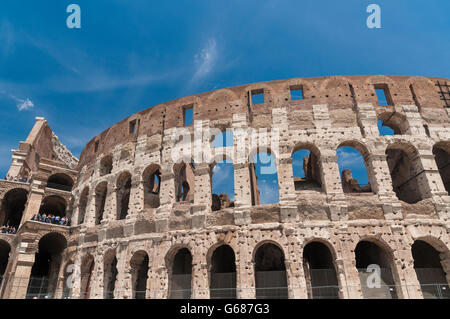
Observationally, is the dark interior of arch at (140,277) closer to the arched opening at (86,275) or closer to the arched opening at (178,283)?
the arched opening at (178,283)

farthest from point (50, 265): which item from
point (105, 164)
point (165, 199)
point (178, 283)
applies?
point (178, 283)

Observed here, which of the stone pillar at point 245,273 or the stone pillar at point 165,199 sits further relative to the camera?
the stone pillar at point 165,199

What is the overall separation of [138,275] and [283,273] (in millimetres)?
7403

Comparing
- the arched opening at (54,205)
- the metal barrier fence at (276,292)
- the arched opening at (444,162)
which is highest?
the arched opening at (54,205)

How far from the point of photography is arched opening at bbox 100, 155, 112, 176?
19078 millimetres

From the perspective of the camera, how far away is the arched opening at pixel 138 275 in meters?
14.3

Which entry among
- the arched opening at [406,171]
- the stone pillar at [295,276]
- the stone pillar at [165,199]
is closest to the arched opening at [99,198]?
the stone pillar at [165,199]

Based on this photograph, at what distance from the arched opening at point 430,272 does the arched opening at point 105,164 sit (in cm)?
1754

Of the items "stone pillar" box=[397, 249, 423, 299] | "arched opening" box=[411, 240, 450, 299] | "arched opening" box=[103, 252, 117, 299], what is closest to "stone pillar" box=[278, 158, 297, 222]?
"stone pillar" box=[397, 249, 423, 299]

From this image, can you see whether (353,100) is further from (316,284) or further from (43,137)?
(43,137)

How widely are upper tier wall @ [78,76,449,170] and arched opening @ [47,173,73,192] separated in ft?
31.1

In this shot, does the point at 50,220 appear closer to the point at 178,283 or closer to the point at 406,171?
the point at 178,283

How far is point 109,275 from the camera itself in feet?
50.7

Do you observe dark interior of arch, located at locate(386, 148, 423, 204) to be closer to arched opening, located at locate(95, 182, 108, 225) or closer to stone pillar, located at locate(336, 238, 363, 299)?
stone pillar, located at locate(336, 238, 363, 299)
